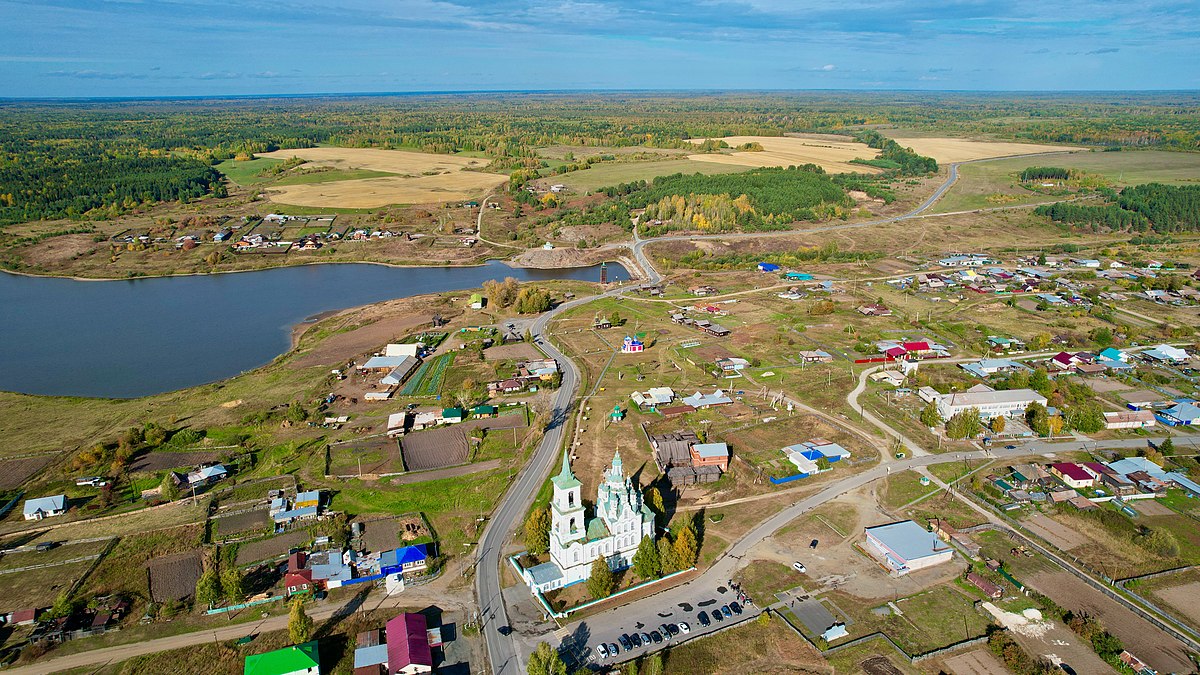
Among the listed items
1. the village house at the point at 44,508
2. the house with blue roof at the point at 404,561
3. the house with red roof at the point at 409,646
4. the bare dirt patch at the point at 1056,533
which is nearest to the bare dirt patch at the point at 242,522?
the house with blue roof at the point at 404,561

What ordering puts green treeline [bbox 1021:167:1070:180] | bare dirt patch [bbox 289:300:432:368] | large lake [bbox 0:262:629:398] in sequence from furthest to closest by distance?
1. green treeline [bbox 1021:167:1070:180]
2. bare dirt patch [bbox 289:300:432:368]
3. large lake [bbox 0:262:629:398]

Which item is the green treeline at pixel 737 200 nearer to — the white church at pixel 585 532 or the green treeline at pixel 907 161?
the green treeline at pixel 907 161

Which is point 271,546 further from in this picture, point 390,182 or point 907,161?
point 907,161

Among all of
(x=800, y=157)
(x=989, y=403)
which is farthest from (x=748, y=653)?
(x=800, y=157)

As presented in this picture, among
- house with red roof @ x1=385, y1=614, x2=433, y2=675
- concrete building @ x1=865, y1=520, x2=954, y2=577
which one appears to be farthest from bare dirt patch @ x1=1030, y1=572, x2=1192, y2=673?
house with red roof @ x1=385, y1=614, x2=433, y2=675

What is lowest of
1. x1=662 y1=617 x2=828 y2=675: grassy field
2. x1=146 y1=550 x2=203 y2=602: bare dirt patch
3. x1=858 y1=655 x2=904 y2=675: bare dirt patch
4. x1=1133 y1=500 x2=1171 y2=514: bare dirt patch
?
x1=146 y1=550 x2=203 y2=602: bare dirt patch

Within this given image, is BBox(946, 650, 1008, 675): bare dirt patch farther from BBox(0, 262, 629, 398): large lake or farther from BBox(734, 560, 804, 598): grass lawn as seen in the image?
BBox(0, 262, 629, 398): large lake
